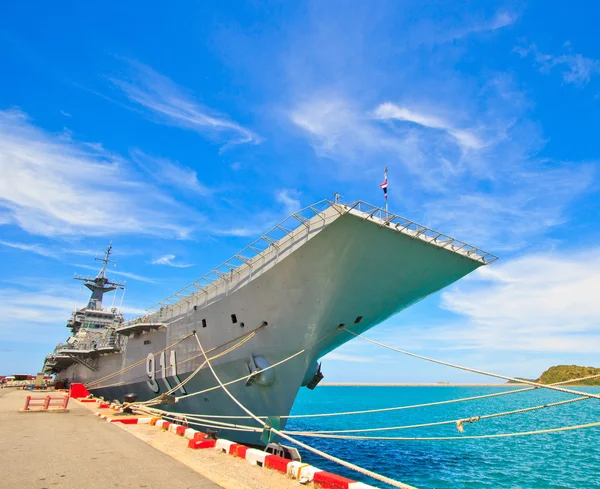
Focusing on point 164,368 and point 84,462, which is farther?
point 164,368

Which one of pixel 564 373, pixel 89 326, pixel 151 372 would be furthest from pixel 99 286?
pixel 564 373

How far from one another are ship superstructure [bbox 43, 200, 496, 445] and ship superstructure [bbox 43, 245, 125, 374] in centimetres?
1348

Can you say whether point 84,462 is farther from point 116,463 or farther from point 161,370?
point 161,370

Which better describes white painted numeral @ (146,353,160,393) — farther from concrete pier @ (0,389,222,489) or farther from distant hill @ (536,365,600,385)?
distant hill @ (536,365,600,385)

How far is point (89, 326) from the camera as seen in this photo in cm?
3108

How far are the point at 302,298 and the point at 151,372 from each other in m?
8.88

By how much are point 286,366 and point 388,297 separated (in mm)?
3574

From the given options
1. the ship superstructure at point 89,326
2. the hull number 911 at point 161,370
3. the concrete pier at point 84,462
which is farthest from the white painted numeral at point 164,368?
the ship superstructure at point 89,326

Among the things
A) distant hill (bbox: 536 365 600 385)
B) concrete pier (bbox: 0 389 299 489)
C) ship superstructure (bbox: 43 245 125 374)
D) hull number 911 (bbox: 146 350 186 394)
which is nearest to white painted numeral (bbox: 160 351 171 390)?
hull number 911 (bbox: 146 350 186 394)

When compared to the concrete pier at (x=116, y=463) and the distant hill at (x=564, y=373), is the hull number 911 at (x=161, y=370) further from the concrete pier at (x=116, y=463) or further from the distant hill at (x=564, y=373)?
the distant hill at (x=564, y=373)

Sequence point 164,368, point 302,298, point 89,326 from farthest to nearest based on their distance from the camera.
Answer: point 89,326, point 164,368, point 302,298

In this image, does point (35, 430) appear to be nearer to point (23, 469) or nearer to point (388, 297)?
point (23, 469)

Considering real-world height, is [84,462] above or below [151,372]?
below

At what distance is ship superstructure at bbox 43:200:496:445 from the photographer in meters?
9.44
